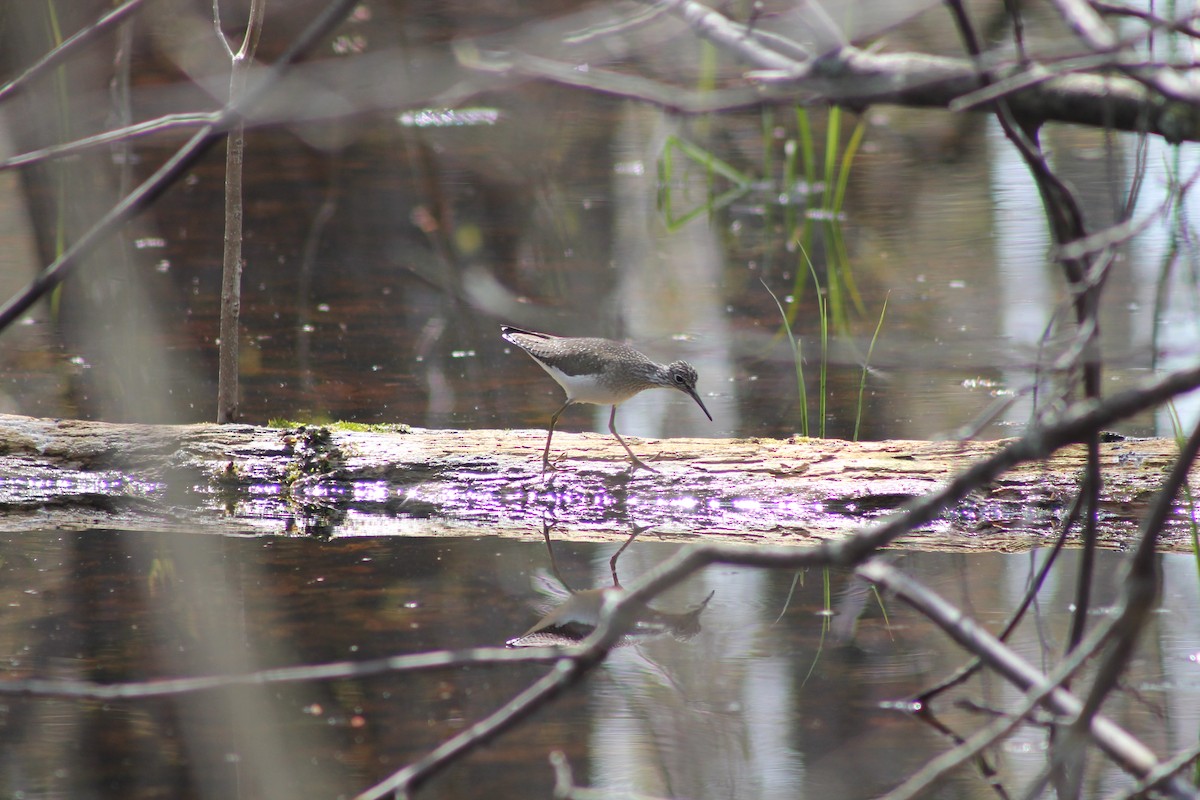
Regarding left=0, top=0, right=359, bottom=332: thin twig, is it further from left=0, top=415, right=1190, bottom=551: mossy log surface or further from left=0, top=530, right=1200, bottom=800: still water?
left=0, top=415, right=1190, bottom=551: mossy log surface

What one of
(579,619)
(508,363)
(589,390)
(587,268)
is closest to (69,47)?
(579,619)

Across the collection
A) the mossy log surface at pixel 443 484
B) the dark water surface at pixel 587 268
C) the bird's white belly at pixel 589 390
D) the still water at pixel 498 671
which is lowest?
the still water at pixel 498 671

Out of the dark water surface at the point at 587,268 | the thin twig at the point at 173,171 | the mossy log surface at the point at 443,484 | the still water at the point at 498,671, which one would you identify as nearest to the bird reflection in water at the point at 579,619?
the still water at the point at 498,671

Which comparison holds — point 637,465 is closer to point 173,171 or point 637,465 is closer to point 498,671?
point 498,671

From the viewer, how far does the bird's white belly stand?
632 cm

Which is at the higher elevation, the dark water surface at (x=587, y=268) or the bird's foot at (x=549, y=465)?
the dark water surface at (x=587, y=268)

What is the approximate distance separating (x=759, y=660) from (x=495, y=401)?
3.19 m

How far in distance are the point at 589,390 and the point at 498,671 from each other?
2.05 m

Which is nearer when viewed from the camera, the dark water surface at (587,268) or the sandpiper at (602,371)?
the sandpiper at (602,371)

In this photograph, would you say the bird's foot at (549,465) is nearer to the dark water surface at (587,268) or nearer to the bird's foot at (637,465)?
the bird's foot at (637,465)

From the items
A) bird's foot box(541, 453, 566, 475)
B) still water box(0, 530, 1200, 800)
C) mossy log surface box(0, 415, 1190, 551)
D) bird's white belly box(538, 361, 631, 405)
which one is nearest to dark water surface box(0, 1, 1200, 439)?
bird's white belly box(538, 361, 631, 405)

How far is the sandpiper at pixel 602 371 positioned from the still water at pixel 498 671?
101cm

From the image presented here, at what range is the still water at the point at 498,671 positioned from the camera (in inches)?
155

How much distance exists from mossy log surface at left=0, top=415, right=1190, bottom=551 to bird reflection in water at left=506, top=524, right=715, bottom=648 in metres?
0.45
